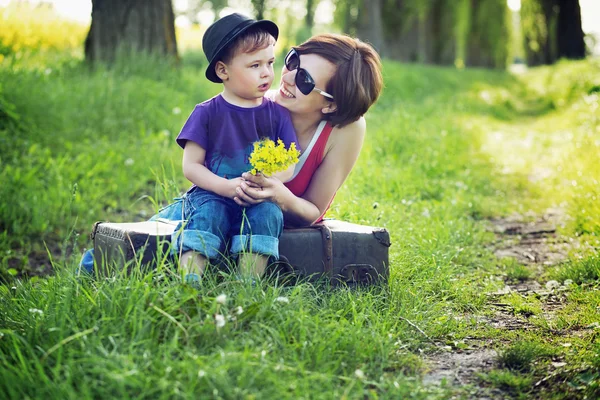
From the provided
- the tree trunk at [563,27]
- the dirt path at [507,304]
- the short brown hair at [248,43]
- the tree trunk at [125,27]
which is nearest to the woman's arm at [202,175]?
the short brown hair at [248,43]

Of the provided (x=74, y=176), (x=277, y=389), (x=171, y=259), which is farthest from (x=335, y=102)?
(x=74, y=176)

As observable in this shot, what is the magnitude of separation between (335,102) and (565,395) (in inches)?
71.9

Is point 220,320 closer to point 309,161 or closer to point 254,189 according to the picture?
point 254,189

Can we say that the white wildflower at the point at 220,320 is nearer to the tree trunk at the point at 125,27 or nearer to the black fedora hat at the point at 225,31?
the black fedora hat at the point at 225,31

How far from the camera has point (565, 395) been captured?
2.71 meters

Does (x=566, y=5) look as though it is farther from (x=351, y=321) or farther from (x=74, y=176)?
(x=351, y=321)

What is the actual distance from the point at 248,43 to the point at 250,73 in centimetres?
14

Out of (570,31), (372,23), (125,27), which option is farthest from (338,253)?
(570,31)

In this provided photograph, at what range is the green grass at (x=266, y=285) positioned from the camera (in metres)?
2.53

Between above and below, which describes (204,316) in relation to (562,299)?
above

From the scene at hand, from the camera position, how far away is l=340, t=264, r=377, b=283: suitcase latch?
368 cm

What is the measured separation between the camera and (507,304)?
398 cm

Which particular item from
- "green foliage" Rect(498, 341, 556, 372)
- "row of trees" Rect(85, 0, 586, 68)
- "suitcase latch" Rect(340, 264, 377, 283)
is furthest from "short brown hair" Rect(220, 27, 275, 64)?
"row of trees" Rect(85, 0, 586, 68)

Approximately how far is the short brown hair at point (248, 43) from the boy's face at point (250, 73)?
0.06 ft
